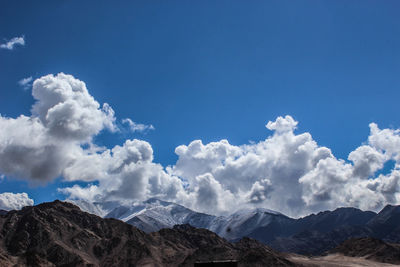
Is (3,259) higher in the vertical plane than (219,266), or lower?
higher

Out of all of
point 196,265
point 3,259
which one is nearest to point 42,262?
point 3,259

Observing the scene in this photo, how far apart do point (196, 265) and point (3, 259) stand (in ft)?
548

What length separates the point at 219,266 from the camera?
158 feet

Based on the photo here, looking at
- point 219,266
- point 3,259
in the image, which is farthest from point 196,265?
point 3,259

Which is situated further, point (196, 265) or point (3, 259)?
point (3, 259)

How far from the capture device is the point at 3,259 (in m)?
184

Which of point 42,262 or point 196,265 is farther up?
point 42,262

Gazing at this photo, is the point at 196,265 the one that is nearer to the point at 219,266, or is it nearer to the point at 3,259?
the point at 219,266

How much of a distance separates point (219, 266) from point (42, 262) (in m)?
172

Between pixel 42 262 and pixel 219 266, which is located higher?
pixel 42 262

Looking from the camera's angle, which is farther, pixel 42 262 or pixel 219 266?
pixel 42 262

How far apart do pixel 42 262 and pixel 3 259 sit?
58.6ft

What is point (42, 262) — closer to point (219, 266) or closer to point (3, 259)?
point (3, 259)

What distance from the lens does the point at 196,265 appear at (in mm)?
47844
